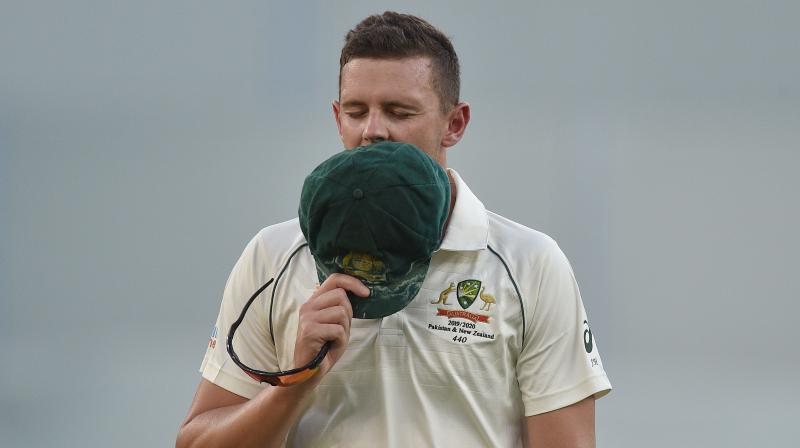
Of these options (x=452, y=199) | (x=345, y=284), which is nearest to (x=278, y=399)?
(x=345, y=284)

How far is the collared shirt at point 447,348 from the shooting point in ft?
4.62

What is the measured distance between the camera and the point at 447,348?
1.43 metres

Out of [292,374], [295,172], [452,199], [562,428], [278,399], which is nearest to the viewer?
[292,374]

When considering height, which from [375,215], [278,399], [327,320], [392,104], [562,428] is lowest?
[562,428]

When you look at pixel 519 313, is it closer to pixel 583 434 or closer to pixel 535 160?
pixel 583 434

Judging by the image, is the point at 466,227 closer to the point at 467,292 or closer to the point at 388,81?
the point at 467,292

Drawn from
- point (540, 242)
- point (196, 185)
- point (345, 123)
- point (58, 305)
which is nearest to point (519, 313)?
point (540, 242)

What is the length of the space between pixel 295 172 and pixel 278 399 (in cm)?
172

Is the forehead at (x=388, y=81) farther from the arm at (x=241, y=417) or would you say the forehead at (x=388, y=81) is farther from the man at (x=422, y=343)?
the arm at (x=241, y=417)

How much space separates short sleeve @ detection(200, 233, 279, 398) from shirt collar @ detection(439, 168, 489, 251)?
0.90ft

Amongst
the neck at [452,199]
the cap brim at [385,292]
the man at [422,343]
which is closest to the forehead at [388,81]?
the man at [422,343]

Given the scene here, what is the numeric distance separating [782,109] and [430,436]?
2.18m

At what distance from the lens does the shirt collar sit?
57.4 inches

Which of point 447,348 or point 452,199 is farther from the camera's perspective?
point 452,199
